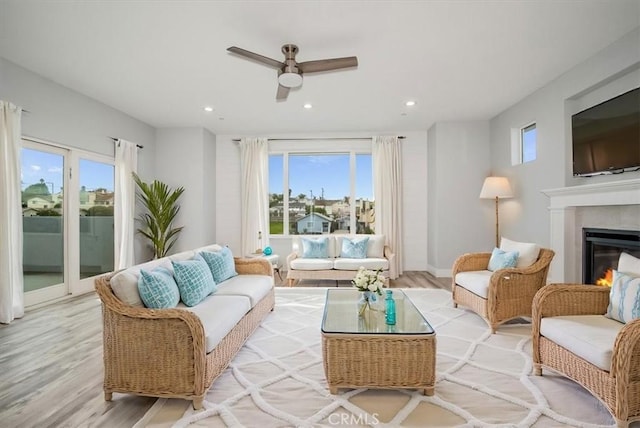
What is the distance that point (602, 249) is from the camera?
128 inches

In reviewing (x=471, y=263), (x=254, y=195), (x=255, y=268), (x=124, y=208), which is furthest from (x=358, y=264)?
(x=124, y=208)

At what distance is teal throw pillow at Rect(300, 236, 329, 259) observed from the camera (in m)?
5.18

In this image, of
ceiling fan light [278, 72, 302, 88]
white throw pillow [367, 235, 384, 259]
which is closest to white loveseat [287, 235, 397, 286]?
white throw pillow [367, 235, 384, 259]

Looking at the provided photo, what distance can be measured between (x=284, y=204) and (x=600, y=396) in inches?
211

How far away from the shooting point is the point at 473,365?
7.79 ft

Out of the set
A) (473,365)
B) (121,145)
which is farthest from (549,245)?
(121,145)

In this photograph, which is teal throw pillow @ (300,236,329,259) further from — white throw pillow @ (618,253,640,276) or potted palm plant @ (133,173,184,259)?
white throw pillow @ (618,253,640,276)

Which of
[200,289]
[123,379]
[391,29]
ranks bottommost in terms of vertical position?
[123,379]

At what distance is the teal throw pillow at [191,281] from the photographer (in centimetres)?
245

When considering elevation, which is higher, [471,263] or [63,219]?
[63,219]

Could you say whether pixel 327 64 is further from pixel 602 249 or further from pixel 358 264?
pixel 602 249

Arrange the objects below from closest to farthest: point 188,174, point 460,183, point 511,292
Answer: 1. point 511,292
2. point 460,183
3. point 188,174

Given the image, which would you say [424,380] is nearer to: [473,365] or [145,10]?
[473,365]

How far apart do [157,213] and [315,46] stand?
392 cm
